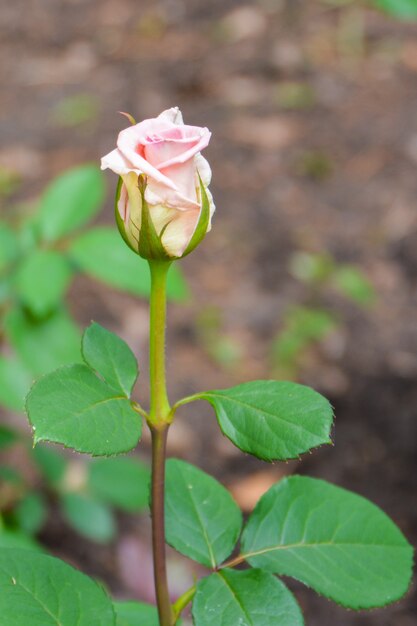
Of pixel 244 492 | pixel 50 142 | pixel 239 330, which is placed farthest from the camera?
pixel 50 142

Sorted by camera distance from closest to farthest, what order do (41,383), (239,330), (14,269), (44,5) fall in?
(41,383)
(14,269)
(239,330)
(44,5)

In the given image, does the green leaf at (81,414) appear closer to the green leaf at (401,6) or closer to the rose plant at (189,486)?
the rose plant at (189,486)

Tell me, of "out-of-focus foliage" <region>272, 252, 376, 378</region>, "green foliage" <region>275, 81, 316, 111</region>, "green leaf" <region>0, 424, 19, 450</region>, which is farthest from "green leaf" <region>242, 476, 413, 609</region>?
"green foliage" <region>275, 81, 316, 111</region>

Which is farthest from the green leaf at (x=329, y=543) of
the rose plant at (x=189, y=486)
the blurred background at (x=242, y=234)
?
the blurred background at (x=242, y=234)

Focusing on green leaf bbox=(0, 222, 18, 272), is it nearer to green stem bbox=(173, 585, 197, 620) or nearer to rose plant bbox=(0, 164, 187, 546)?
rose plant bbox=(0, 164, 187, 546)

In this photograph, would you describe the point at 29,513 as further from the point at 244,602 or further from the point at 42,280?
the point at 244,602

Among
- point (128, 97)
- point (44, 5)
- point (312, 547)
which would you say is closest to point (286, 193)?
point (128, 97)

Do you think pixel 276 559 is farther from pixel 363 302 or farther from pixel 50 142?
pixel 50 142
